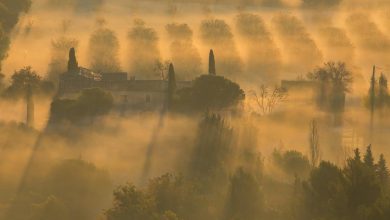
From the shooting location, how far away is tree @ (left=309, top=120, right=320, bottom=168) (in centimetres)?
9582

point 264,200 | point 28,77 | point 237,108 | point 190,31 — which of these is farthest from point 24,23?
point 264,200

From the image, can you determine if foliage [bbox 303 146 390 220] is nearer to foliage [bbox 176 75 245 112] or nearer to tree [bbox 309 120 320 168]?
tree [bbox 309 120 320 168]

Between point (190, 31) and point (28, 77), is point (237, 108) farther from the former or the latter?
point (190, 31)

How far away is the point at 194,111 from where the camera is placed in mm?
105625

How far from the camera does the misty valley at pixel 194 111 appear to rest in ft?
228

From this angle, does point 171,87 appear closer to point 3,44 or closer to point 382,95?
point 382,95

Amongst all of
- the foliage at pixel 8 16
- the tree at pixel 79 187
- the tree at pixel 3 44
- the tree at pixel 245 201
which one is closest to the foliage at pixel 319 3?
the foliage at pixel 8 16

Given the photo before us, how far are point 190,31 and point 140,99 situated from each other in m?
56.6

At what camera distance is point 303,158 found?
9119 centimetres

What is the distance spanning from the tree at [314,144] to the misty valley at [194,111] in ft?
0.83

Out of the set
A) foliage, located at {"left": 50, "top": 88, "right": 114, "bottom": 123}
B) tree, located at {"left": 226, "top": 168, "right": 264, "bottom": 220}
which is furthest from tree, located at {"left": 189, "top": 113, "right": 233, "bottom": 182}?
foliage, located at {"left": 50, "top": 88, "right": 114, "bottom": 123}

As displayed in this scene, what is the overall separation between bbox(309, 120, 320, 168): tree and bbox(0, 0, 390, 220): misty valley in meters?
0.25

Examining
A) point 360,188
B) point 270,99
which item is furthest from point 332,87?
point 360,188

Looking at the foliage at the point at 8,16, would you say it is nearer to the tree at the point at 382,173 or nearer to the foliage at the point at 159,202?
the foliage at the point at 159,202
